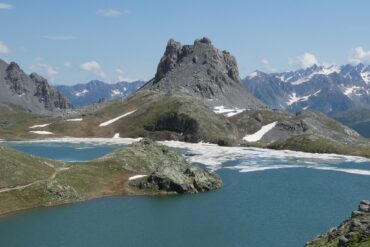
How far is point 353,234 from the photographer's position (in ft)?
203

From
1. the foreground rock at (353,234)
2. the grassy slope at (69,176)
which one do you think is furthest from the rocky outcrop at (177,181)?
the foreground rock at (353,234)

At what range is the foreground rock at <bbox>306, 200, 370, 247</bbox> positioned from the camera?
6062 centimetres

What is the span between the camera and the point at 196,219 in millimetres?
106625

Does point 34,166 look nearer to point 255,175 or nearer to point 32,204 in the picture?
point 32,204

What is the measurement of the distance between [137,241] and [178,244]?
6.97 m

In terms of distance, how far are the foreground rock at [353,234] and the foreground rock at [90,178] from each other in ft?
201

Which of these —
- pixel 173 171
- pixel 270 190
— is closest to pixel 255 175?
pixel 270 190

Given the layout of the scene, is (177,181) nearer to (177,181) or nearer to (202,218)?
(177,181)

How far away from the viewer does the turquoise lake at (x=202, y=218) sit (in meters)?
91.5

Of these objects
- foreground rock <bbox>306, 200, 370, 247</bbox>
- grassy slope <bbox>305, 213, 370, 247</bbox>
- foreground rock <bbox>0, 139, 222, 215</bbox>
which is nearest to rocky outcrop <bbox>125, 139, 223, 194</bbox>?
foreground rock <bbox>0, 139, 222, 215</bbox>

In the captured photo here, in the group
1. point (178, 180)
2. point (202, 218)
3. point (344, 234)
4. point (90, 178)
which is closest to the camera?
point (344, 234)

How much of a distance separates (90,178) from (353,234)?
82944 millimetres

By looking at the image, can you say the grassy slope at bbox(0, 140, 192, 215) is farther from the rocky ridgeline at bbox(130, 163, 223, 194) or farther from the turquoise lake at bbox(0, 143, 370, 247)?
the turquoise lake at bbox(0, 143, 370, 247)

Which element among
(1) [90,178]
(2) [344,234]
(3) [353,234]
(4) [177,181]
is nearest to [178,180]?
(4) [177,181]
